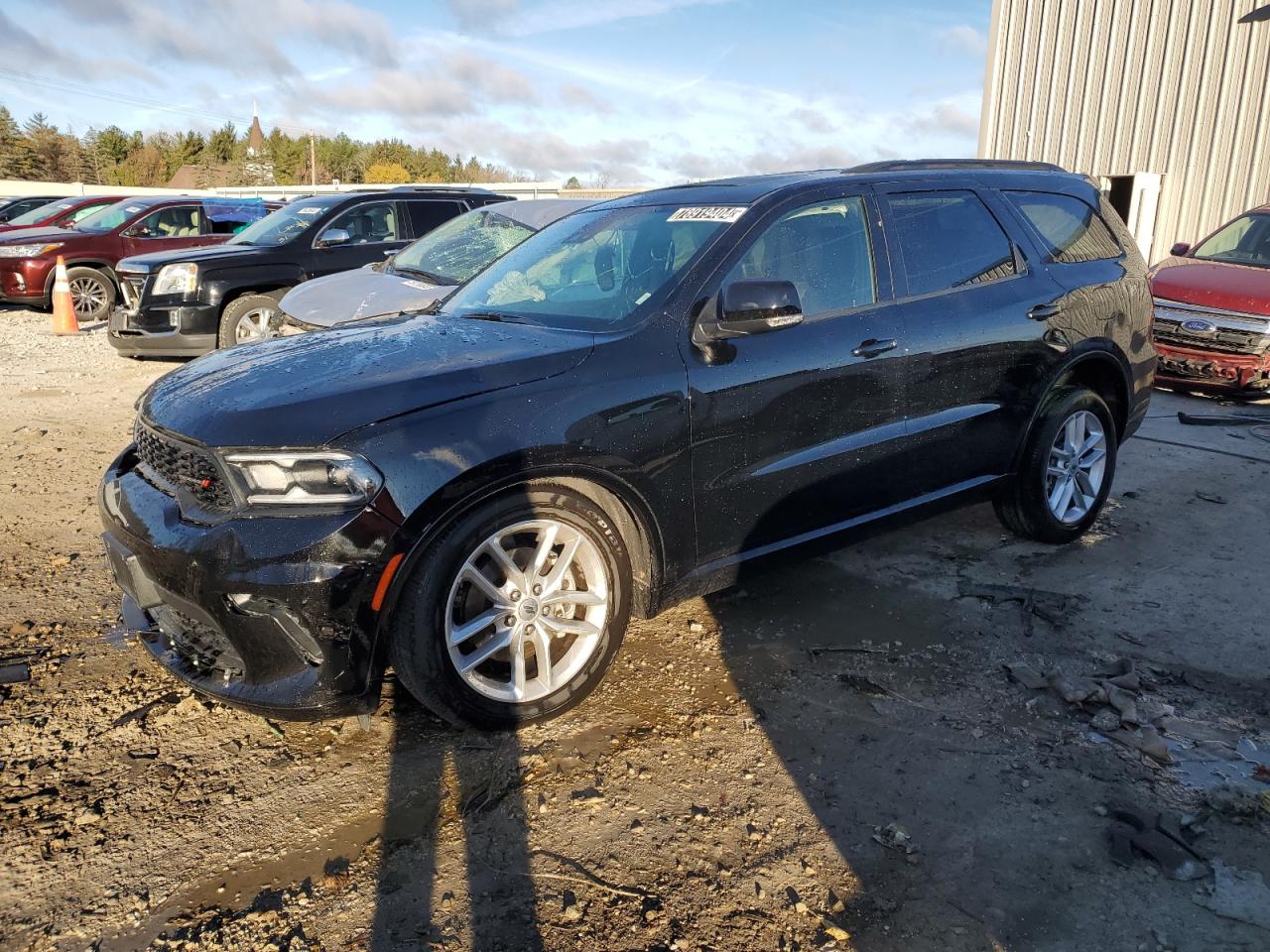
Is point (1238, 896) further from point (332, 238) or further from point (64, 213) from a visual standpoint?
point (64, 213)

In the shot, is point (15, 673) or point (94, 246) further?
point (94, 246)

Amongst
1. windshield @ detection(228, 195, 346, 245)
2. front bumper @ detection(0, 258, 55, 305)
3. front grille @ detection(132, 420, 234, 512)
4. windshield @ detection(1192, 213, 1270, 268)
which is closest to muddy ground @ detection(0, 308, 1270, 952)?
front grille @ detection(132, 420, 234, 512)

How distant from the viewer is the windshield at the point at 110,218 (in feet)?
45.0

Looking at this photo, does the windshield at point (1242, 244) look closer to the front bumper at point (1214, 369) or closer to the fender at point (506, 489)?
the front bumper at point (1214, 369)

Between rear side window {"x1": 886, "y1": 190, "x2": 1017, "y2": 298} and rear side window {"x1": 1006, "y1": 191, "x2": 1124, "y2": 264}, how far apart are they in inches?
12.6

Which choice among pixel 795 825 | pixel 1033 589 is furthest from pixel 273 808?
pixel 1033 589

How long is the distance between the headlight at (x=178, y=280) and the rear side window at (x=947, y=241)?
6.96 metres

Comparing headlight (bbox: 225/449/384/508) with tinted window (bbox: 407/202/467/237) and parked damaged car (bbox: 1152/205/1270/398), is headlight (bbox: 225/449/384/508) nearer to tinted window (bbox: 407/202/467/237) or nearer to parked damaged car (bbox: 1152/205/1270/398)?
tinted window (bbox: 407/202/467/237)

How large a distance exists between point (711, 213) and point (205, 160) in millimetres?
69893

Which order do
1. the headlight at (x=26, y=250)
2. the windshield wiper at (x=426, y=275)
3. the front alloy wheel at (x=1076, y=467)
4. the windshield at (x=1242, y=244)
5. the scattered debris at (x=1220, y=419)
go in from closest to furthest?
the front alloy wheel at (x=1076, y=467) < the windshield wiper at (x=426, y=275) < the scattered debris at (x=1220, y=419) < the windshield at (x=1242, y=244) < the headlight at (x=26, y=250)

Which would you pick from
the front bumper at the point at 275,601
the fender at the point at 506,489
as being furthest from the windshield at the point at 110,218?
the fender at the point at 506,489

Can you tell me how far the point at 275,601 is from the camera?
8.80 ft

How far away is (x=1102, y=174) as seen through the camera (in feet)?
53.1

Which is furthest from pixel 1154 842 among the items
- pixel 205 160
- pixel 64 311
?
pixel 205 160
